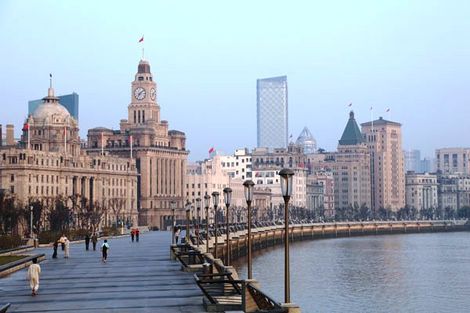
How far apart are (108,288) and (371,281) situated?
53.7 metres

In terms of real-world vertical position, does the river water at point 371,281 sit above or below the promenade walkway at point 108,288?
below

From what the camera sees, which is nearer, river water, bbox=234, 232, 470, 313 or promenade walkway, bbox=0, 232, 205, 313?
promenade walkway, bbox=0, 232, 205, 313

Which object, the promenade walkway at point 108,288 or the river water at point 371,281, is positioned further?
the river water at point 371,281

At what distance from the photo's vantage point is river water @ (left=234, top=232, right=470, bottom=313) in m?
73.4

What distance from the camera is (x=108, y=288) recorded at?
4578cm

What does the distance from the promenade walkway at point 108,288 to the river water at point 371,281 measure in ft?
45.0

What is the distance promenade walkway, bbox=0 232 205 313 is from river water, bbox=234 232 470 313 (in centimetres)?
1373

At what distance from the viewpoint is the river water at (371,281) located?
73.4 metres

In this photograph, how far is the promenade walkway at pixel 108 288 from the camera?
38.0 m

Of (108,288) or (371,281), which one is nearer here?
(108,288)

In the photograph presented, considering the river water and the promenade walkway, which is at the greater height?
the promenade walkway

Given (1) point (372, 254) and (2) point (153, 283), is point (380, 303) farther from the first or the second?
(1) point (372, 254)

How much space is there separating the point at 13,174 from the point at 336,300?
120435 mm

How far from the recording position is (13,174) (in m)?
185
